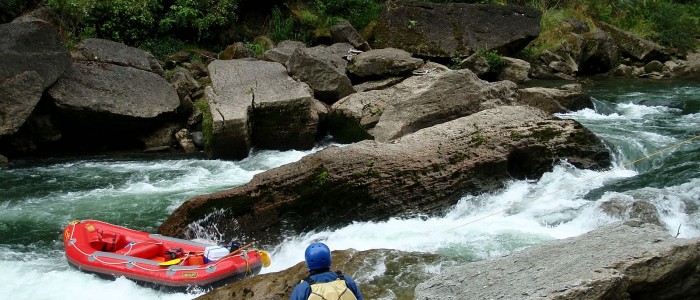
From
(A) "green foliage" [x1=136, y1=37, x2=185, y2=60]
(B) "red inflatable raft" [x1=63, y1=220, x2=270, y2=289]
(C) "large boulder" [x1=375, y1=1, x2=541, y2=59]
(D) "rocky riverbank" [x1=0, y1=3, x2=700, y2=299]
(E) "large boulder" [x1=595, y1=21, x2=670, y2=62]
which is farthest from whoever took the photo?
(E) "large boulder" [x1=595, y1=21, x2=670, y2=62]

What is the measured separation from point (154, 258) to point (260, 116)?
4450 mm

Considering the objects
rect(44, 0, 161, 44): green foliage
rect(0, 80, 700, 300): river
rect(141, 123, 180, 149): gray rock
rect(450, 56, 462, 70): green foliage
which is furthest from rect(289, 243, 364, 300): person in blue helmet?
rect(44, 0, 161, 44): green foliage

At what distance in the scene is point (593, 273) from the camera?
370cm

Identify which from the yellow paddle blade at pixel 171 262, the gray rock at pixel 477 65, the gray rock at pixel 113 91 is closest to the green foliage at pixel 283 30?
the gray rock at pixel 477 65

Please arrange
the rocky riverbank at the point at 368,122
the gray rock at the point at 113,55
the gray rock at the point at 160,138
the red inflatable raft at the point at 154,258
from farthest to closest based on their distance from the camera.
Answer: the gray rock at the point at 113,55 → the gray rock at the point at 160,138 → the red inflatable raft at the point at 154,258 → the rocky riverbank at the point at 368,122

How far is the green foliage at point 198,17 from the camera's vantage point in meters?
15.7

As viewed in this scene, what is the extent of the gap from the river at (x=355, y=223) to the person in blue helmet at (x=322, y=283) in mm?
1689

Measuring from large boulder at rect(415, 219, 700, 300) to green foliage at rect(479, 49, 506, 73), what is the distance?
11.0 metres

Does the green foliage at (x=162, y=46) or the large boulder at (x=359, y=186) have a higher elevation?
the large boulder at (x=359, y=186)

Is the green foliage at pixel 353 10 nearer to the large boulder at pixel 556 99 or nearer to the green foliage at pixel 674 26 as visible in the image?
the large boulder at pixel 556 99

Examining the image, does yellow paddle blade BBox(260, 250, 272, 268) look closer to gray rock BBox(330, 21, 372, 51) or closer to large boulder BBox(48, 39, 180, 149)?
large boulder BBox(48, 39, 180, 149)

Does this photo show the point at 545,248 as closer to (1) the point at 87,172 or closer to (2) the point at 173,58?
(1) the point at 87,172

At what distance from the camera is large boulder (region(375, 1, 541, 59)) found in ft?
50.6

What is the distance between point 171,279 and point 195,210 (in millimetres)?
1141
